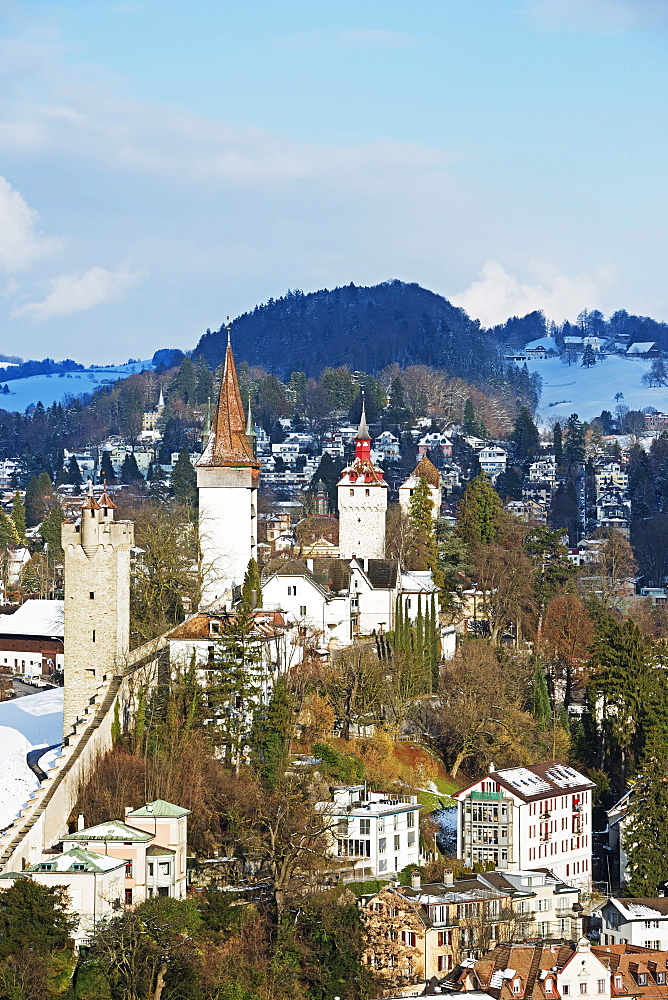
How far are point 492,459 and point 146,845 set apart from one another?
107 m

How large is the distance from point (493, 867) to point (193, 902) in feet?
34.7

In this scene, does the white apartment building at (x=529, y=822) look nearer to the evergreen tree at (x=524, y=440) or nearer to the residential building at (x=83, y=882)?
the residential building at (x=83, y=882)

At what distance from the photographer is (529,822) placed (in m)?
46.0

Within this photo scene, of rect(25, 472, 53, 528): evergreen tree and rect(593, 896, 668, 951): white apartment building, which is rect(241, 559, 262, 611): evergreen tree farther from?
rect(25, 472, 53, 528): evergreen tree

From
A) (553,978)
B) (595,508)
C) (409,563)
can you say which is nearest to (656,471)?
(595,508)

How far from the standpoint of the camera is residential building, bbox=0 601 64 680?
197ft

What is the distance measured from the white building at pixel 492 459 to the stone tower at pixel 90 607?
9830 cm

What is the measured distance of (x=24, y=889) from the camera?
33844 mm

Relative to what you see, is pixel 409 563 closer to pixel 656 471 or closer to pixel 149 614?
pixel 149 614

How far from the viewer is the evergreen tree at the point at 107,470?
143750mm

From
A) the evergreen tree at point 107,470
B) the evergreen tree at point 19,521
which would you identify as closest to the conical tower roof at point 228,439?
the evergreen tree at point 19,521

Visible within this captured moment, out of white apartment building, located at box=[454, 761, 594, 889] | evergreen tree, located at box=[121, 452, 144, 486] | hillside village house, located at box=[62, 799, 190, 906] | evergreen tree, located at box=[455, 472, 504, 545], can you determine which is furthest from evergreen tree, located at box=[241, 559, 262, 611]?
evergreen tree, located at box=[121, 452, 144, 486]

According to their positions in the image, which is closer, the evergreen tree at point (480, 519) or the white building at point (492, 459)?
the evergreen tree at point (480, 519)

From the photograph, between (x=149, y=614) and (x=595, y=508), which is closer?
(x=149, y=614)
